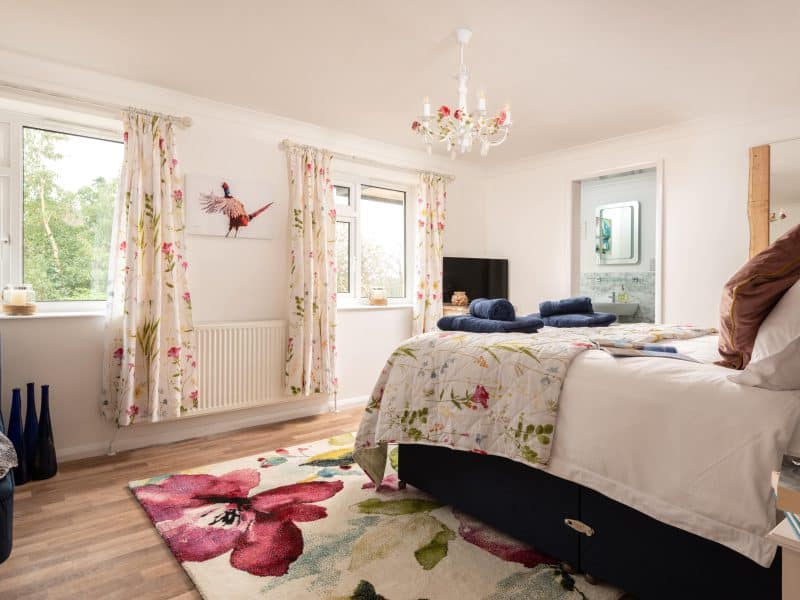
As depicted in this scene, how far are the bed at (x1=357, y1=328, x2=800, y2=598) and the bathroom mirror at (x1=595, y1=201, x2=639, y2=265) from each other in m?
4.52

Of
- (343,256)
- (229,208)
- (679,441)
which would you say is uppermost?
(229,208)

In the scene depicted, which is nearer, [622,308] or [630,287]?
[622,308]

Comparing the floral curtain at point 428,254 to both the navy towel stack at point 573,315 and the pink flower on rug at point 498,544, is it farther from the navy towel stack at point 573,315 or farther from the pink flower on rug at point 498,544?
the pink flower on rug at point 498,544

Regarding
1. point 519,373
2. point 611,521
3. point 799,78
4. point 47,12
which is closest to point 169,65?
point 47,12

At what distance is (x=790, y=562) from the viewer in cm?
83

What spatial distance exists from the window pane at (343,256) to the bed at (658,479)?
2.88 meters

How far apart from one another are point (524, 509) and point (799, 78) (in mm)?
3288

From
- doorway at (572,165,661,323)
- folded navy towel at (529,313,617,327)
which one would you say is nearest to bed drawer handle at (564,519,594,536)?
folded navy towel at (529,313,617,327)

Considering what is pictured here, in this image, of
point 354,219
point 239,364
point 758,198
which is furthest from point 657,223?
point 239,364

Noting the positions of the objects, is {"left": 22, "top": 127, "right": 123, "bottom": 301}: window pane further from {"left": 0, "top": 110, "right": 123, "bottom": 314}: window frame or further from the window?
the window

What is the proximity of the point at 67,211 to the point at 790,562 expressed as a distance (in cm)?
393

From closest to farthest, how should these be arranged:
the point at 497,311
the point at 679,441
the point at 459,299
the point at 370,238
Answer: the point at 679,441, the point at 497,311, the point at 370,238, the point at 459,299

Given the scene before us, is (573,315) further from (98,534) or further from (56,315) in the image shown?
(56,315)

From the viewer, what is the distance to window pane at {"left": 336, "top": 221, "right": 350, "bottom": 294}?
15.1ft
